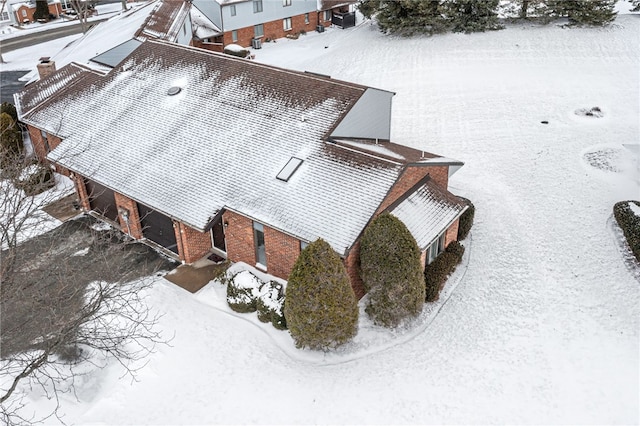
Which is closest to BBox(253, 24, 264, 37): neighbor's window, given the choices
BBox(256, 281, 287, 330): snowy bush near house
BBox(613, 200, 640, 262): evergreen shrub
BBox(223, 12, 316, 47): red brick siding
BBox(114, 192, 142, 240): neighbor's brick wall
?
BBox(223, 12, 316, 47): red brick siding

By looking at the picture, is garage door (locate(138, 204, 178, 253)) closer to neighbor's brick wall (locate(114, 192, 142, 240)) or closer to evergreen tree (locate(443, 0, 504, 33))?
neighbor's brick wall (locate(114, 192, 142, 240))

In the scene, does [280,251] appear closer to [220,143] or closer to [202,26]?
[220,143]

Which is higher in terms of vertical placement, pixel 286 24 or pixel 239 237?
pixel 286 24

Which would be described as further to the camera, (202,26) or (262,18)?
(262,18)

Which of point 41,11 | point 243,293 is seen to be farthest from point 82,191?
point 41,11

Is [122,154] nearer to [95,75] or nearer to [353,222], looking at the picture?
[95,75]

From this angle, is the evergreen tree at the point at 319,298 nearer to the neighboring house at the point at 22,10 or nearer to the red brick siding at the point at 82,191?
the red brick siding at the point at 82,191

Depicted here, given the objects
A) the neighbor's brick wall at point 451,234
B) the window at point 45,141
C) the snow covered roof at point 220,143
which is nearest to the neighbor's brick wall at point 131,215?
the snow covered roof at point 220,143

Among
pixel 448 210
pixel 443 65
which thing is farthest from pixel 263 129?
pixel 443 65
